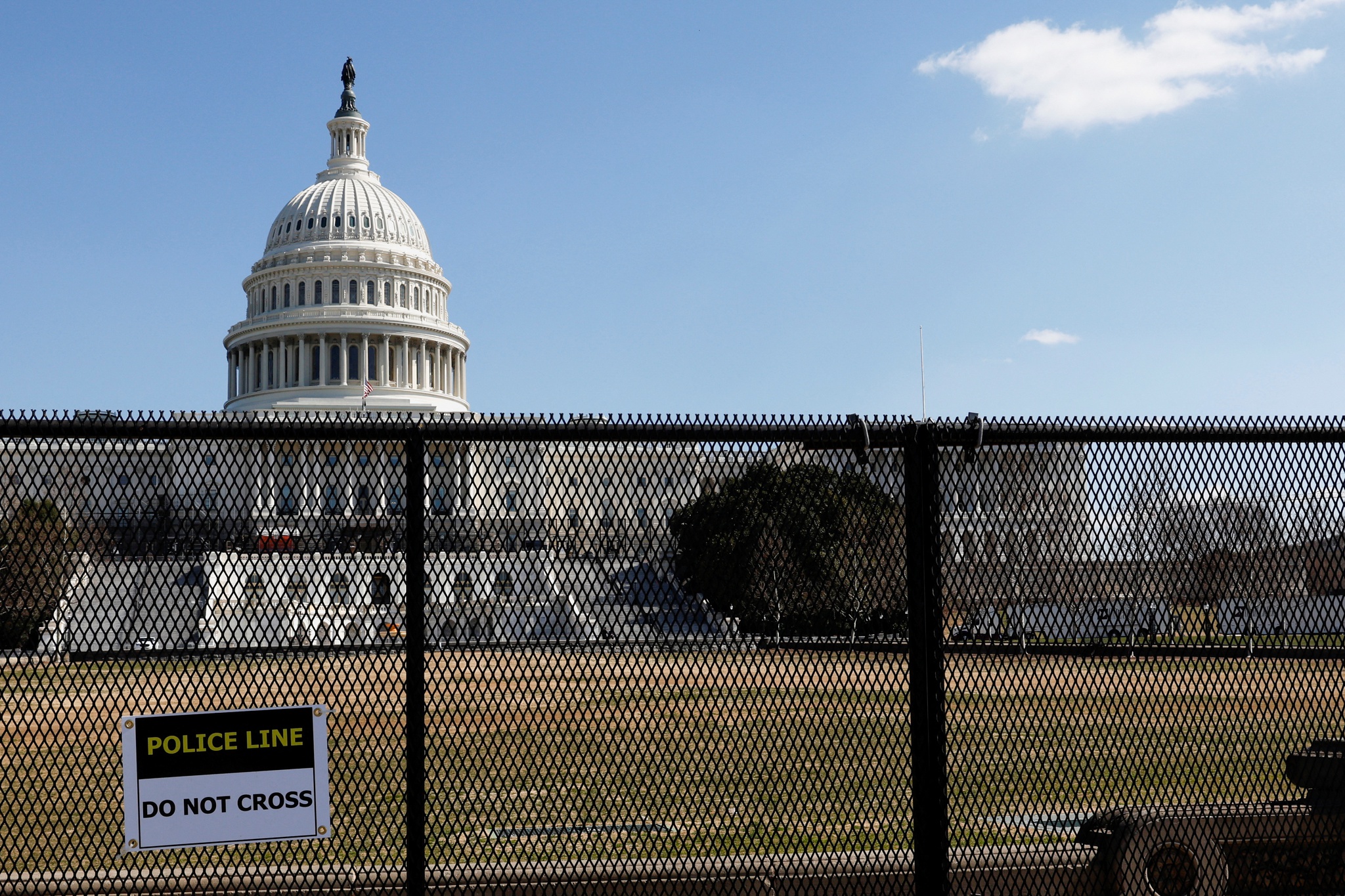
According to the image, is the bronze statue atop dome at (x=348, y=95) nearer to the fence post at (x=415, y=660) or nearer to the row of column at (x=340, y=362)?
the row of column at (x=340, y=362)

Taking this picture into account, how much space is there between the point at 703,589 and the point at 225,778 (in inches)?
83.3

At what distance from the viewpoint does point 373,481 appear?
18.5 feet

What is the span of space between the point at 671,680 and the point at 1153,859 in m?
2.65

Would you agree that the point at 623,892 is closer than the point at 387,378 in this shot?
Yes

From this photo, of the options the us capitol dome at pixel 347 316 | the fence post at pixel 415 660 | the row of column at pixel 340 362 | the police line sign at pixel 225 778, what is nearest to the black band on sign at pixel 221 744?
the police line sign at pixel 225 778

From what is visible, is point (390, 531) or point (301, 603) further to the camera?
point (390, 531)

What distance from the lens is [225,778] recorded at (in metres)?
5.20

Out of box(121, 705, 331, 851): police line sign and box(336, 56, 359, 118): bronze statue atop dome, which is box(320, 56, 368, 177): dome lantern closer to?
box(336, 56, 359, 118): bronze statue atop dome

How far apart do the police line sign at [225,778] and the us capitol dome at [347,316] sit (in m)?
98.3

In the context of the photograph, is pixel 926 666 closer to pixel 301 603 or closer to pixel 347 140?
pixel 301 603

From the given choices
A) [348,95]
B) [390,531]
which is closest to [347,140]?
[348,95]

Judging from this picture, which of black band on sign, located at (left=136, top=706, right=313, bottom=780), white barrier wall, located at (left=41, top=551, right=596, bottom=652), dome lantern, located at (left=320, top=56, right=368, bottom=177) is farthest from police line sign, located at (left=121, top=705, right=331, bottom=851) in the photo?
dome lantern, located at (left=320, top=56, right=368, bottom=177)

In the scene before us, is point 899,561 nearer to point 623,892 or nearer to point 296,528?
point 623,892

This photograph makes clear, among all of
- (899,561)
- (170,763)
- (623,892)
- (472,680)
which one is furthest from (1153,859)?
(170,763)
